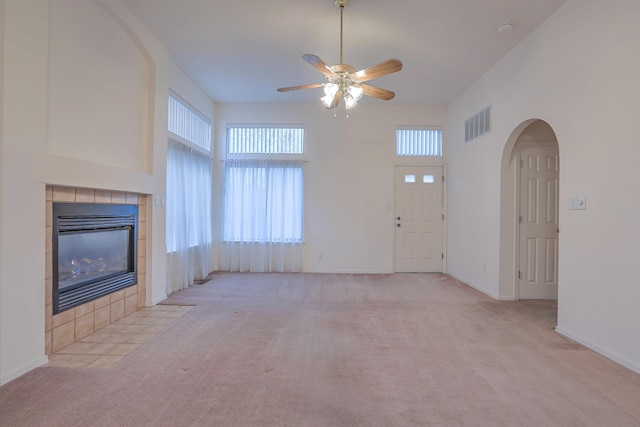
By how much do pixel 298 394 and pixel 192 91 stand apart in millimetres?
4644

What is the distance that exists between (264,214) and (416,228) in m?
2.84

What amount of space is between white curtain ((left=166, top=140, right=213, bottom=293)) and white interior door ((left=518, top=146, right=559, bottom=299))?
458 centimetres

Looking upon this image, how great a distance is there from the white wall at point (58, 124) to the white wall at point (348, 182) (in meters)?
2.79

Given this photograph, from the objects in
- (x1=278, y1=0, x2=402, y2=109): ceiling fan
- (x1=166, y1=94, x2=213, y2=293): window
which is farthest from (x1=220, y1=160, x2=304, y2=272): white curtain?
(x1=278, y1=0, x2=402, y2=109): ceiling fan

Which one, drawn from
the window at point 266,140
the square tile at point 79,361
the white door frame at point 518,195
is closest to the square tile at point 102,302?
the square tile at point 79,361

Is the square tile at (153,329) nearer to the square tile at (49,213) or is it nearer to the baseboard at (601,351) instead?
the square tile at (49,213)

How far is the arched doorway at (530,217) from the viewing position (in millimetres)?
4246

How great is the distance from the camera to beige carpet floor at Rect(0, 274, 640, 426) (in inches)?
71.9

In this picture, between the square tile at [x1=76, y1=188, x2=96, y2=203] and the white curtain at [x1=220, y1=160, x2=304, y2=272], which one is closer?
the square tile at [x1=76, y1=188, x2=96, y2=203]

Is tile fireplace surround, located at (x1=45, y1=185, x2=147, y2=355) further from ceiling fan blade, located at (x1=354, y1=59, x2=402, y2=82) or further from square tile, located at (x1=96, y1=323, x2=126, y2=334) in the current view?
ceiling fan blade, located at (x1=354, y1=59, x2=402, y2=82)

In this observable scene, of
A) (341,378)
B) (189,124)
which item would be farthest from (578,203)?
(189,124)

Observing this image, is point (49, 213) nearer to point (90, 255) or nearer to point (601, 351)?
point (90, 255)

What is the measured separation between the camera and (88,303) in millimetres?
2949

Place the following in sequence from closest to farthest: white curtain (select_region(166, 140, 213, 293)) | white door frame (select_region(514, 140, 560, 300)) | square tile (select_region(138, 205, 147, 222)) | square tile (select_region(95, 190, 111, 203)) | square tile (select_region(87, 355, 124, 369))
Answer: square tile (select_region(87, 355, 124, 369)) → square tile (select_region(95, 190, 111, 203)) → square tile (select_region(138, 205, 147, 222)) → white door frame (select_region(514, 140, 560, 300)) → white curtain (select_region(166, 140, 213, 293))
